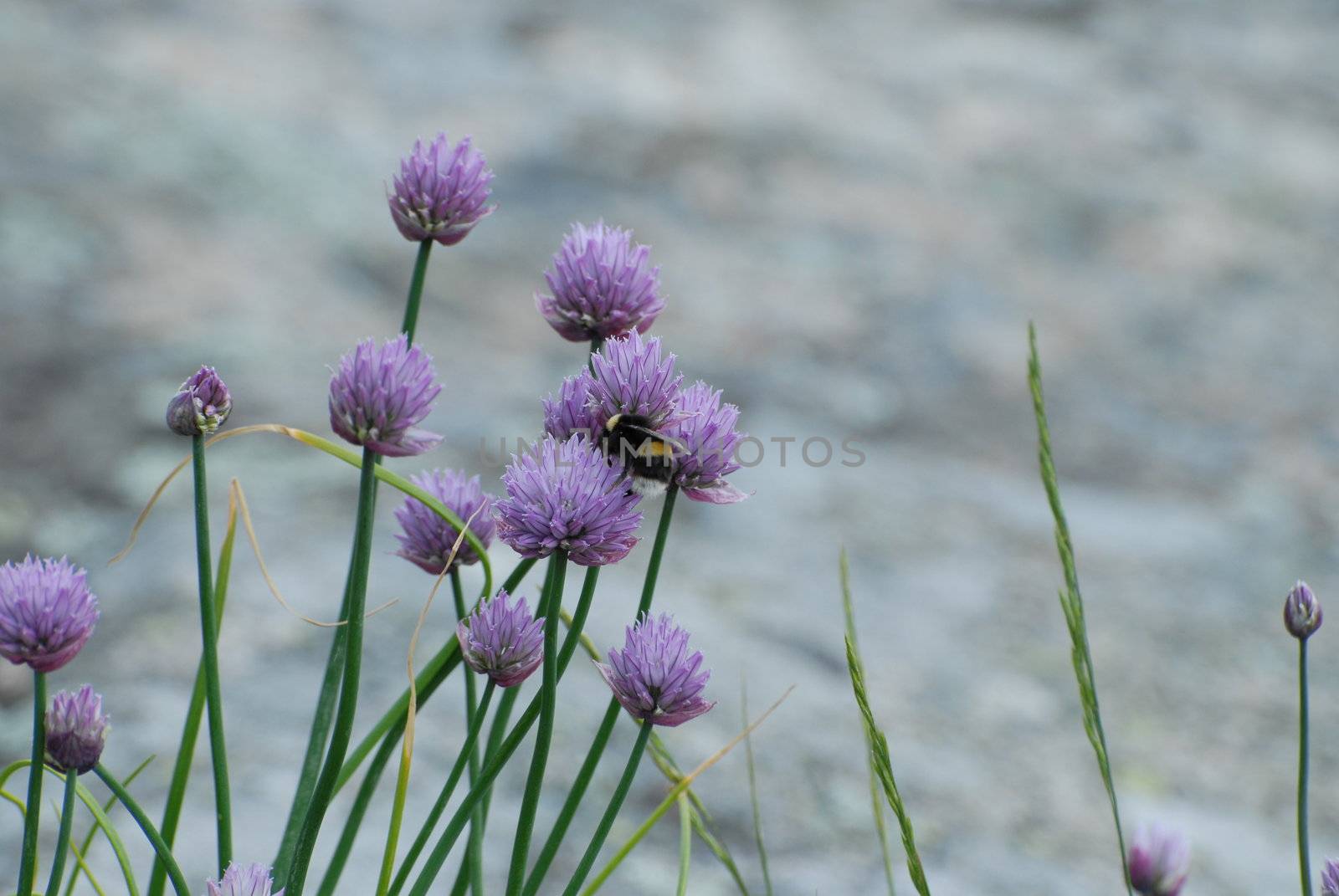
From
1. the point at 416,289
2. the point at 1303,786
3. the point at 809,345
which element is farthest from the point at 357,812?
the point at 809,345

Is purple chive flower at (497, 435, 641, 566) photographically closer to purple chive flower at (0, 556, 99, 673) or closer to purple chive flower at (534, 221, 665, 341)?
purple chive flower at (534, 221, 665, 341)

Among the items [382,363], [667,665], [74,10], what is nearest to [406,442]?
[382,363]

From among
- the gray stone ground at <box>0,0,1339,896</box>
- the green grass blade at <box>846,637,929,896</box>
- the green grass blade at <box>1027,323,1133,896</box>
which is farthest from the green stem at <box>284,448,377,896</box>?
the gray stone ground at <box>0,0,1339,896</box>

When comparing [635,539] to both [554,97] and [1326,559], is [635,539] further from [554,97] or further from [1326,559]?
[554,97]

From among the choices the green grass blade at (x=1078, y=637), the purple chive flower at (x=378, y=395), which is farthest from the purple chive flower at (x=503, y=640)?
the green grass blade at (x=1078, y=637)

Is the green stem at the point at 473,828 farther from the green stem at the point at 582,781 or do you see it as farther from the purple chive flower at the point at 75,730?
the purple chive flower at the point at 75,730
